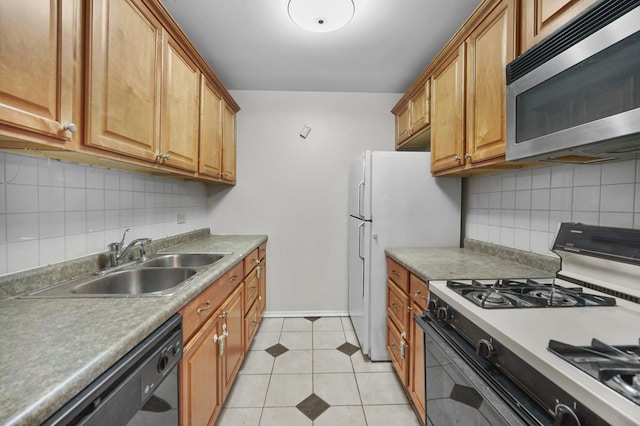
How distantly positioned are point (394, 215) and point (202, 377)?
153 cm

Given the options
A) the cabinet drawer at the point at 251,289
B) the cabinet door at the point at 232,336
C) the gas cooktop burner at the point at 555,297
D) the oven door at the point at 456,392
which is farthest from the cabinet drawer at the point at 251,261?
the gas cooktop burner at the point at 555,297

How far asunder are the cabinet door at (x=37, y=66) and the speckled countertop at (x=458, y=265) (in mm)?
1557

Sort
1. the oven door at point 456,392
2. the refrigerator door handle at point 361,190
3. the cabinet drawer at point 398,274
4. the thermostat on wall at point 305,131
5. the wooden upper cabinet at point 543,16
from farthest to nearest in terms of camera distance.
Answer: the thermostat on wall at point 305,131 → the refrigerator door handle at point 361,190 → the cabinet drawer at point 398,274 → the wooden upper cabinet at point 543,16 → the oven door at point 456,392

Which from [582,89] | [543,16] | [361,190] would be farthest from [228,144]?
[582,89]

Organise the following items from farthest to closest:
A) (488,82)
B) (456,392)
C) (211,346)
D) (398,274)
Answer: (398,274) < (488,82) < (211,346) < (456,392)

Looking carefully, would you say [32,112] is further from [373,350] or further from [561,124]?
[373,350]

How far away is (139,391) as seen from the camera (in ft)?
2.38

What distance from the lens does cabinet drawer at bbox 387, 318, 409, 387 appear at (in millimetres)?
1604

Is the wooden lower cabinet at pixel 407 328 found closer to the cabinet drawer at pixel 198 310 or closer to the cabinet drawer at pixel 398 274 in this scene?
the cabinet drawer at pixel 398 274

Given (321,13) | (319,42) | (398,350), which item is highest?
(319,42)

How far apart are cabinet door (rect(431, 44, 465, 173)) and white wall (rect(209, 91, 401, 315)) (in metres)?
0.95

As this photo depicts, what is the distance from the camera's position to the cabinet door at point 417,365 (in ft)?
4.54

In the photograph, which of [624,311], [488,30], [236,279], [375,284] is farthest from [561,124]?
[236,279]

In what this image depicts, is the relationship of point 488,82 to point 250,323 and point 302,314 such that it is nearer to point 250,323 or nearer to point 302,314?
point 250,323
